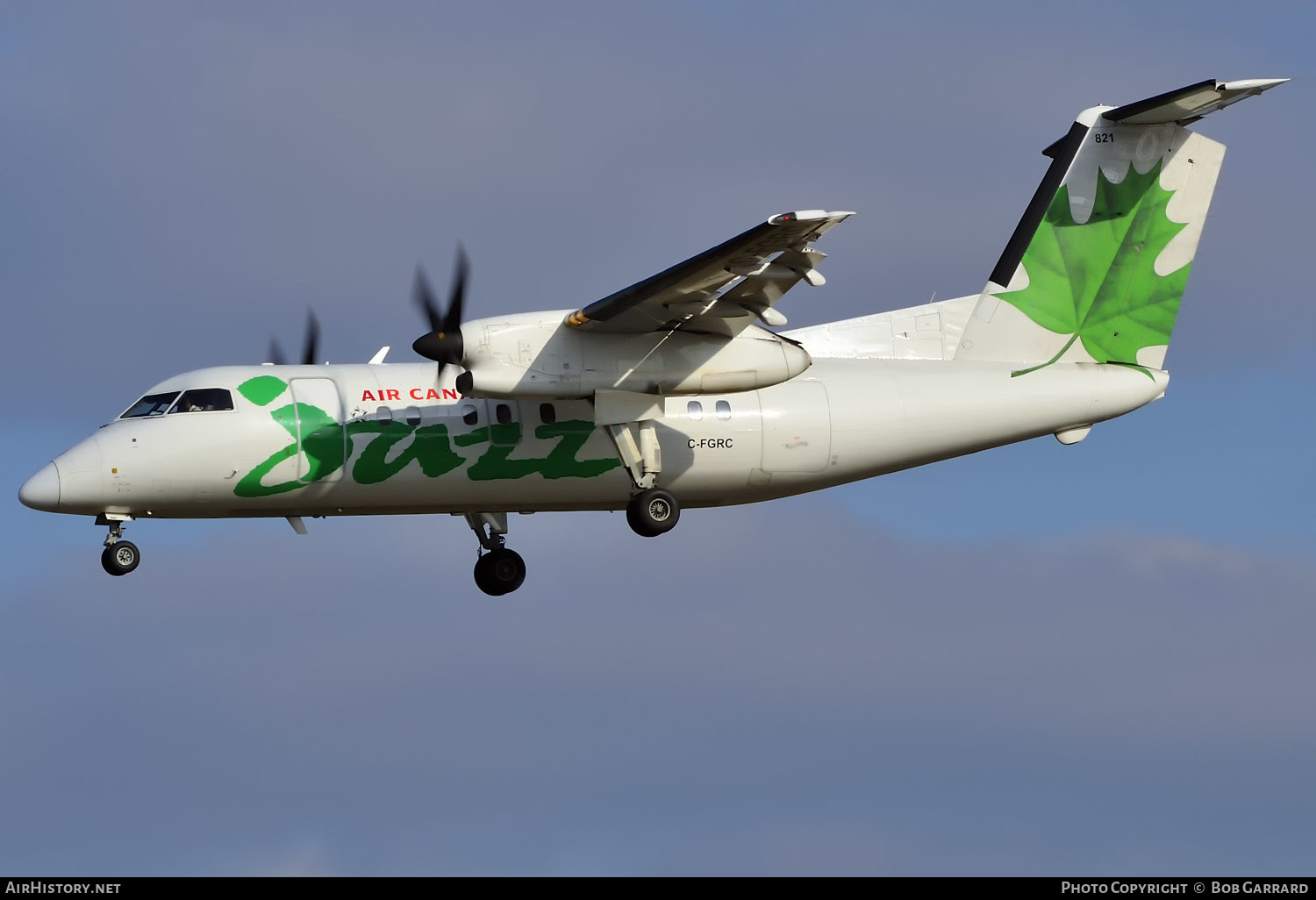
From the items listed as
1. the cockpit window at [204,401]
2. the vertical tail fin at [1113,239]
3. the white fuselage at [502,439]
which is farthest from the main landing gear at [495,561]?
the vertical tail fin at [1113,239]

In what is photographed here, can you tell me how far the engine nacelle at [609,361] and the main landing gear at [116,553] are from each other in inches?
174

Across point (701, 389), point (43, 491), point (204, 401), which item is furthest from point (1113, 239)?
point (43, 491)

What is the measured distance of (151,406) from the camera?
73.6ft

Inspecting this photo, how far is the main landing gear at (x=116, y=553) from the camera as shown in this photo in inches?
874

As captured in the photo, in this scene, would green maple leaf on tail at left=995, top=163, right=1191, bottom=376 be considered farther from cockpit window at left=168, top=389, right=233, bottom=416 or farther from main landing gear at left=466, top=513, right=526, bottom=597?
cockpit window at left=168, top=389, right=233, bottom=416

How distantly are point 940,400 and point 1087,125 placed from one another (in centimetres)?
448

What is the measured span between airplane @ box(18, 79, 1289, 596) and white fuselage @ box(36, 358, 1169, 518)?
3 cm

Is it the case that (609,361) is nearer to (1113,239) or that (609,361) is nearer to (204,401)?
(204,401)

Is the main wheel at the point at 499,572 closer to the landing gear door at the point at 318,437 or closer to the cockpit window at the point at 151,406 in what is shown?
the landing gear door at the point at 318,437

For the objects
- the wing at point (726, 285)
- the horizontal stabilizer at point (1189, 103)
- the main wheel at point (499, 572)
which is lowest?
the main wheel at point (499, 572)

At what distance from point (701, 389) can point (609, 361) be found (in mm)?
1146
